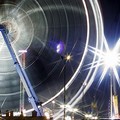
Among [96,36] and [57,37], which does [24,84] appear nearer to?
[57,37]

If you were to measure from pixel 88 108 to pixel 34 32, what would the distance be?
21544mm

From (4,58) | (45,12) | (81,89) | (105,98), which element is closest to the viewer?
(45,12)

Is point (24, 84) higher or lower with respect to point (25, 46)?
lower

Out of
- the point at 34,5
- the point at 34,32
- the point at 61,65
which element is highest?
the point at 34,5

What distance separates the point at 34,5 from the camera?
24281mm

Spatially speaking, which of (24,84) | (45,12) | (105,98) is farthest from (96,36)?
(105,98)

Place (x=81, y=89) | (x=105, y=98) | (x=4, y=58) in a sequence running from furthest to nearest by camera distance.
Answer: (x=105, y=98)
(x=81, y=89)
(x=4, y=58)

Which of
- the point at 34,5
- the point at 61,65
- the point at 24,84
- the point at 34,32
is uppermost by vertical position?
the point at 34,5

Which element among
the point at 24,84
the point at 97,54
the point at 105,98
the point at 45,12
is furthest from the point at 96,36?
the point at 105,98

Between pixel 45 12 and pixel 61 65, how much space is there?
4300 millimetres

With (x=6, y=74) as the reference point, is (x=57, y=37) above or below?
above

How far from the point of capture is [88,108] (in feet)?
144

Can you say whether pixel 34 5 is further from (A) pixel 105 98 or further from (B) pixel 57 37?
(A) pixel 105 98

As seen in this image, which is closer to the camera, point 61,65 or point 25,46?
point 25,46
